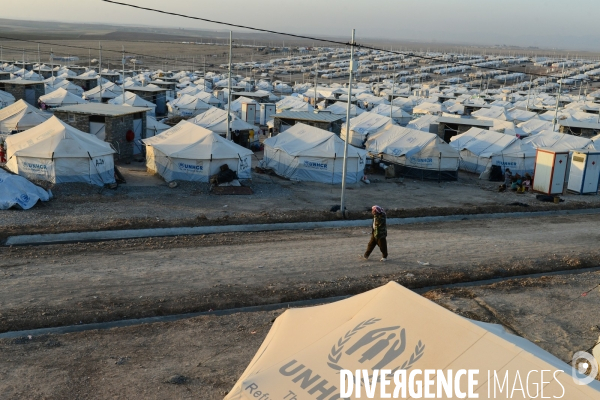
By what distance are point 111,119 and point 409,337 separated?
77.2 ft

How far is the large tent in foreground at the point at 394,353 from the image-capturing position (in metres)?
5.89

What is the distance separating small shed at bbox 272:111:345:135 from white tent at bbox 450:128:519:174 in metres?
6.60

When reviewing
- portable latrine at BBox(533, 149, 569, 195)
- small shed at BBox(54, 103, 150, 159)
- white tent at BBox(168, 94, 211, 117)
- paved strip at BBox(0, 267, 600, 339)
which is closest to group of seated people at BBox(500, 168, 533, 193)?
portable latrine at BBox(533, 149, 569, 195)

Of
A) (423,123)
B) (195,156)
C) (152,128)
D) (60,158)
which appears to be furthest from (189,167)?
(423,123)

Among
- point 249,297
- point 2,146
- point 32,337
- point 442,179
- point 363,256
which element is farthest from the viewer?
point 442,179

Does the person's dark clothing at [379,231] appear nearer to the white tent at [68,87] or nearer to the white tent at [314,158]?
the white tent at [314,158]

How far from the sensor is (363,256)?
51.3ft

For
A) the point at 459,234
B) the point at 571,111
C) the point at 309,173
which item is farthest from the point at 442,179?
the point at 571,111

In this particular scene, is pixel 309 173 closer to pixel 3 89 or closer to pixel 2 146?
pixel 2 146

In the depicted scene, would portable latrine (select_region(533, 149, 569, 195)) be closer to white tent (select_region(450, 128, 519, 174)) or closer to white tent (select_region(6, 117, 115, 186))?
white tent (select_region(450, 128, 519, 174))

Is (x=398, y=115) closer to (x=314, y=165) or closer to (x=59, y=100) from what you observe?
(x=314, y=165)

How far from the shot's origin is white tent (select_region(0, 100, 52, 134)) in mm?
31625

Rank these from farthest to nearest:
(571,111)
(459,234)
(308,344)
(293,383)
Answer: (571,111) → (459,234) → (308,344) → (293,383)

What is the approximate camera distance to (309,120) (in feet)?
106
